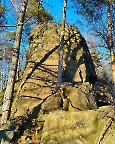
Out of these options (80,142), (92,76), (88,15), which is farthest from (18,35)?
(88,15)

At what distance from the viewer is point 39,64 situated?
32.8 feet

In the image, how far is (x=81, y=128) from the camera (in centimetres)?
463

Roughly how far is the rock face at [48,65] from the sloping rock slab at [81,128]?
257 cm

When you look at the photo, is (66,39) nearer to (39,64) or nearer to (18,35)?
(39,64)

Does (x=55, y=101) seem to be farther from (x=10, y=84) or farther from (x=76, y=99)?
(x=10, y=84)

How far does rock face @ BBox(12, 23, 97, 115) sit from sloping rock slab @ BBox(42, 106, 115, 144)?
257 centimetres

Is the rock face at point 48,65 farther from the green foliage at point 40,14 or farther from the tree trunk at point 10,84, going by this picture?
the tree trunk at point 10,84

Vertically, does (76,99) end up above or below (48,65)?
below

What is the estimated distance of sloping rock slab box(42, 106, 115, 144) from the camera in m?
4.34

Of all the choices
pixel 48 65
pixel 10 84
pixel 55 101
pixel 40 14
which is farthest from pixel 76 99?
pixel 40 14

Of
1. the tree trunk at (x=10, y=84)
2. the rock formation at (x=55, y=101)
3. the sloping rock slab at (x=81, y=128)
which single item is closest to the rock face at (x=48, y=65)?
the rock formation at (x=55, y=101)

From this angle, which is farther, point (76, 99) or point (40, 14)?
point (40, 14)

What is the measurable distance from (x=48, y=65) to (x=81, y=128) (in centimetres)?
585

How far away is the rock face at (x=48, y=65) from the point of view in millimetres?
8289
